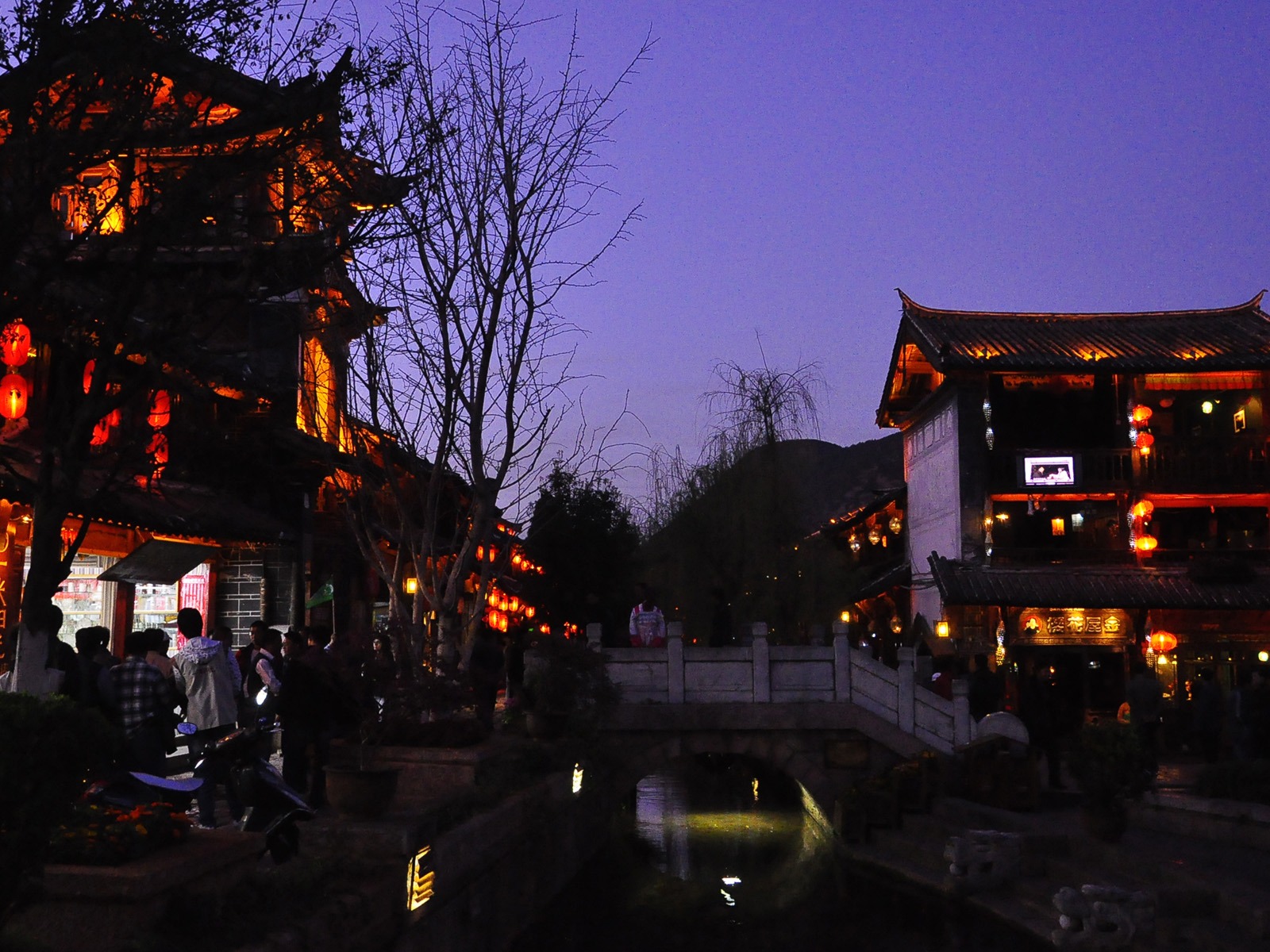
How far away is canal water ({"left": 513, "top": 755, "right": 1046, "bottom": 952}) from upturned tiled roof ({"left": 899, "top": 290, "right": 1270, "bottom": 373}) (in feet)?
39.8

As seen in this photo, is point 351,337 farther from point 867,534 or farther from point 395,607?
point 867,534

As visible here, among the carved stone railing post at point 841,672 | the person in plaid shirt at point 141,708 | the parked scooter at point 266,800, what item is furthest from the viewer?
the carved stone railing post at point 841,672

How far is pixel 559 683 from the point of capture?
46.5 feet

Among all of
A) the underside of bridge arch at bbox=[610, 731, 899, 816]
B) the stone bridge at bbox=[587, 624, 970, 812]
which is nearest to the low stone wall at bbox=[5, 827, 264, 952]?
the stone bridge at bbox=[587, 624, 970, 812]

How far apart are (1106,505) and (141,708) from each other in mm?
23577

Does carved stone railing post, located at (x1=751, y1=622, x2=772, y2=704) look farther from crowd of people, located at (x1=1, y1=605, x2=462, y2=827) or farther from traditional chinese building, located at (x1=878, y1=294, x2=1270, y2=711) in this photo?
traditional chinese building, located at (x1=878, y1=294, x2=1270, y2=711)

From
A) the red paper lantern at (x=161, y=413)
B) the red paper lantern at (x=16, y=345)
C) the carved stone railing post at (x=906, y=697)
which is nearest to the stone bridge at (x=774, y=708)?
the carved stone railing post at (x=906, y=697)

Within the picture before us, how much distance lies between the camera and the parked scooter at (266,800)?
7402 millimetres

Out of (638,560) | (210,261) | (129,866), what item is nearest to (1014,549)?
(638,560)

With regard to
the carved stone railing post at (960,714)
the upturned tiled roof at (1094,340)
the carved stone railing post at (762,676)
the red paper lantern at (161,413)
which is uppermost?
the upturned tiled roof at (1094,340)

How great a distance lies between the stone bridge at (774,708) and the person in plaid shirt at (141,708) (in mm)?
8464

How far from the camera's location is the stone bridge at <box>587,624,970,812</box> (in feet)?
55.2

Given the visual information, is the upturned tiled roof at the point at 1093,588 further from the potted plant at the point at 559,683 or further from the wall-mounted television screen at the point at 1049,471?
the potted plant at the point at 559,683

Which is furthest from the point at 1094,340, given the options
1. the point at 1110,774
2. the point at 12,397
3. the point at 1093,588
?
the point at 12,397
